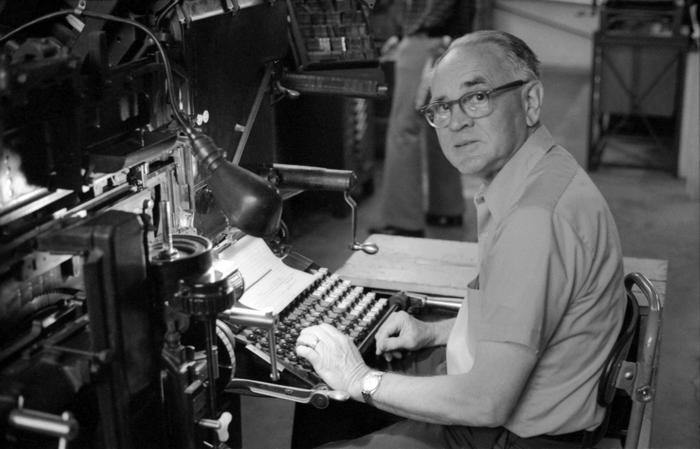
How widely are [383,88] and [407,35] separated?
257 cm

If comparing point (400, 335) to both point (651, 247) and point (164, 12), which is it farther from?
point (651, 247)

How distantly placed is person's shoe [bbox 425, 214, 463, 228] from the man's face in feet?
11.2

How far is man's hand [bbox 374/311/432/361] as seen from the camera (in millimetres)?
2191

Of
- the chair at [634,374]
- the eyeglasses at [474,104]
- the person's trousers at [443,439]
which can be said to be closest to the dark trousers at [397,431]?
the person's trousers at [443,439]

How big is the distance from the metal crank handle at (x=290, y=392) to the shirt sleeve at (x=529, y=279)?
0.33 meters

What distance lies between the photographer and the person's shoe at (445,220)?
17.8ft

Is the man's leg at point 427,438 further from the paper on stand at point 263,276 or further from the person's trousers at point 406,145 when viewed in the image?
the person's trousers at point 406,145

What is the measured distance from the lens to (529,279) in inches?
67.8

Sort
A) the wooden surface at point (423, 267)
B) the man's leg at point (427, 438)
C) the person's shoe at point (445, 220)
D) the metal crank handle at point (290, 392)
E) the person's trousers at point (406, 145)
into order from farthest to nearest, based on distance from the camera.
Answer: the person's shoe at point (445, 220) → the person's trousers at point (406, 145) → the wooden surface at point (423, 267) → the man's leg at point (427, 438) → the metal crank handle at point (290, 392)

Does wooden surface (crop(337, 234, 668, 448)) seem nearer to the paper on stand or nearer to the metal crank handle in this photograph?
the paper on stand

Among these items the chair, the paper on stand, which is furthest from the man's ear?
the paper on stand

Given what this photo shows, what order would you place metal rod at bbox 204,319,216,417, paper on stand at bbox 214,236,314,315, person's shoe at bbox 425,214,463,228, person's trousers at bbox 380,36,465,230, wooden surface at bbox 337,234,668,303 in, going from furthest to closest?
1. person's shoe at bbox 425,214,463,228
2. person's trousers at bbox 380,36,465,230
3. wooden surface at bbox 337,234,668,303
4. paper on stand at bbox 214,236,314,315
5. metal rod at bbox 204,319,216,417

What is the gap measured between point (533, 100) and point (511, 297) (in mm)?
467

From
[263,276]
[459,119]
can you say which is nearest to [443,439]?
[263,276]
